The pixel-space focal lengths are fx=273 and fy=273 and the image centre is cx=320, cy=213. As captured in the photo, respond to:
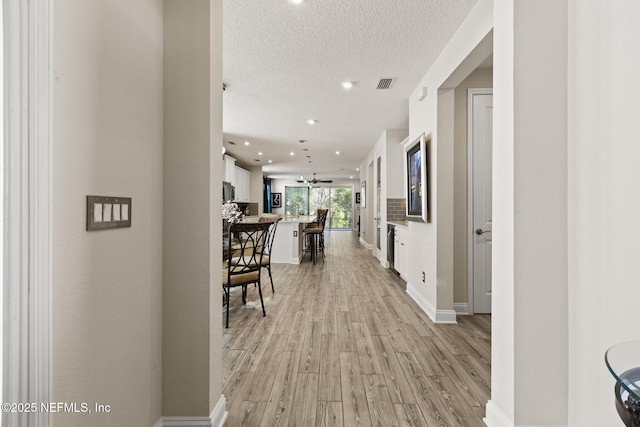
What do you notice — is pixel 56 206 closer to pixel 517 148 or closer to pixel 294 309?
pixel 517 148

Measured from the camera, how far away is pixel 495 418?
1456mm

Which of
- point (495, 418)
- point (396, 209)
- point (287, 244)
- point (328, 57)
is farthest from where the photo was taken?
point (287, 244)

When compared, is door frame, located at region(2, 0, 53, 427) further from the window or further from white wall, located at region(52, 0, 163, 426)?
the window

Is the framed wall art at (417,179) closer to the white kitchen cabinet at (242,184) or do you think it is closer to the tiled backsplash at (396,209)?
the tiled backsplash at (396,209)

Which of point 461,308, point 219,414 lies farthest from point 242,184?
point 219,414

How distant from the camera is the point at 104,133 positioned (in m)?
1.01

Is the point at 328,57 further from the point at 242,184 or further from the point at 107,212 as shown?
the point at 242,184

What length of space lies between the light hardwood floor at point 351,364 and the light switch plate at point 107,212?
123 centimetres

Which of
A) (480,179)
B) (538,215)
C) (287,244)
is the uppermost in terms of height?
(480,179)
